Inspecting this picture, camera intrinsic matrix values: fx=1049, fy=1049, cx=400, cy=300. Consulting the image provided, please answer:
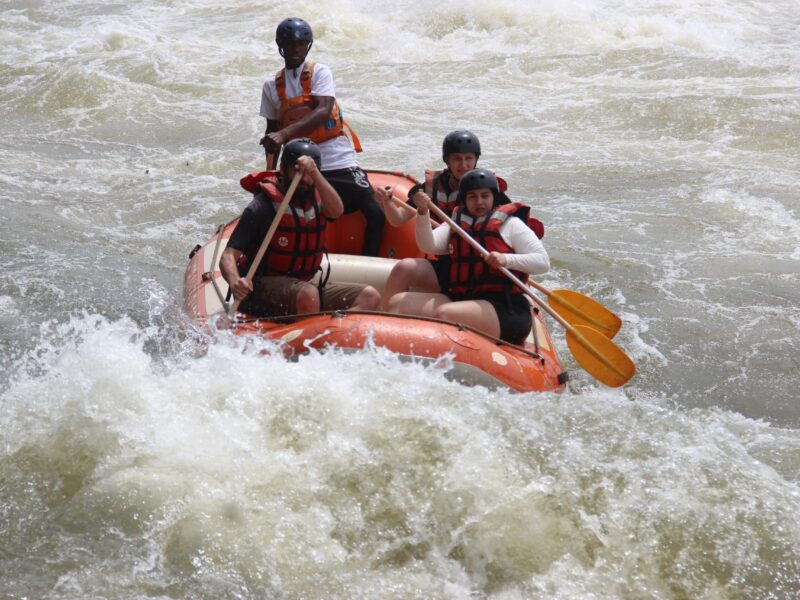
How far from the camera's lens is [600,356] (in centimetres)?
521

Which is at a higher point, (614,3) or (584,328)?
(614,3)

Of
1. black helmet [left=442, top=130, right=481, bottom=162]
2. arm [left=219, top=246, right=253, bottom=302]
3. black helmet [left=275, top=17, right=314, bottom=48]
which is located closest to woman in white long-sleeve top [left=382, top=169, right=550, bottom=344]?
black helmet [left=442, top=130, right=481, bottom=162]

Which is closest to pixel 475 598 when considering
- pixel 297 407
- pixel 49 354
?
pixel 297 407

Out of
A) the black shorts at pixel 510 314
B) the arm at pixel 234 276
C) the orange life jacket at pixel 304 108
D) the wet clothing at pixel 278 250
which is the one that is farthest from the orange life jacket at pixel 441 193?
the arm at pixel 234 276

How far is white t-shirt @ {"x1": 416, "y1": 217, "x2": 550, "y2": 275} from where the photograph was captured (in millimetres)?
4828

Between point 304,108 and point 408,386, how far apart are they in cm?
202

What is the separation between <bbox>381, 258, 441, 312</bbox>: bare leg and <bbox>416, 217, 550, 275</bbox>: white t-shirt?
100 mm

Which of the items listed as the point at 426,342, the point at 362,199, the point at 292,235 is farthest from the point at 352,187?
the point at 426,342

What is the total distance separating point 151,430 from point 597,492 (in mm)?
1814

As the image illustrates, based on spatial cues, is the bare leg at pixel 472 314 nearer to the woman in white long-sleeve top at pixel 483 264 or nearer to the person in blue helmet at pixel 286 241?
the woman in white long-sleeve top at pixel 483 264

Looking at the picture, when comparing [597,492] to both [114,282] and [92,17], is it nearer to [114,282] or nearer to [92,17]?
[114,282]

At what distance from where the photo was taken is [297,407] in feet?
14.5

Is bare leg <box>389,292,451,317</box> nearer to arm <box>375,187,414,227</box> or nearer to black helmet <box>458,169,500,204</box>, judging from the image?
arm <box>375,187,414,227</box>

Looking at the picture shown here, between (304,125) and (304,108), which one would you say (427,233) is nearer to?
(304,125)
